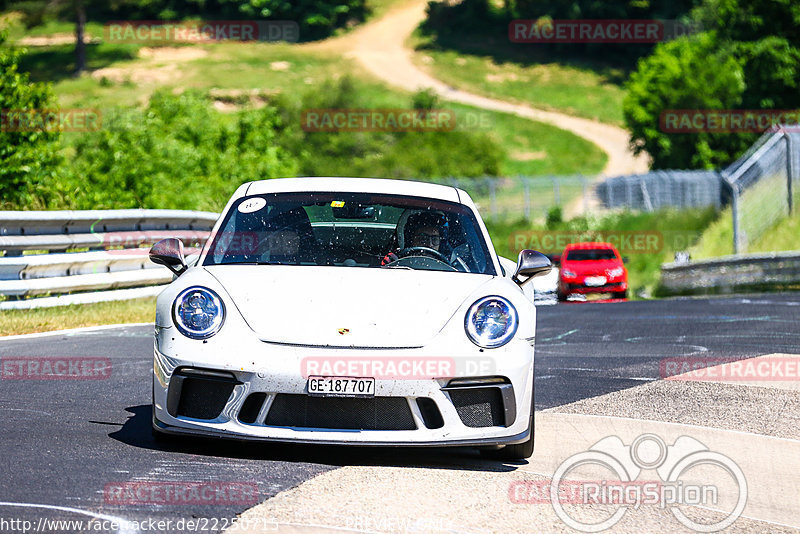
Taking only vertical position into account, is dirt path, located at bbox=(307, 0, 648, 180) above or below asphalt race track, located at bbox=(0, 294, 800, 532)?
below

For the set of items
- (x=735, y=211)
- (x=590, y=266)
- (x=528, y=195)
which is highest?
(x=735, y=211)

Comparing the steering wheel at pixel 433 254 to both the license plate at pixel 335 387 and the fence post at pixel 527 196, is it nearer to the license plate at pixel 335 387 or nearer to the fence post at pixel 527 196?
the license plate at pixel 335 387

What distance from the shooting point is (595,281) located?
977 inches

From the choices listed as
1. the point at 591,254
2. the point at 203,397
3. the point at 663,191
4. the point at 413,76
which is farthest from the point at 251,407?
the point at 413,76

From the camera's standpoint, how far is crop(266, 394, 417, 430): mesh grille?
18.4 ft

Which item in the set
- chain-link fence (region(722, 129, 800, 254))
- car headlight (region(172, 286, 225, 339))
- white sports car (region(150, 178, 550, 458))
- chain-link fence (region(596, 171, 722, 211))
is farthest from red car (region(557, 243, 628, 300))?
car headlight (region(172, 286, 225, 339))

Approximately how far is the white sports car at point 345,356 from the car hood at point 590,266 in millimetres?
18868

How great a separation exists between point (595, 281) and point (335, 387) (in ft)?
64.7

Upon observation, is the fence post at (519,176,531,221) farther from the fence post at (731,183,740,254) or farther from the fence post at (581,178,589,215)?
the fence post at (731,183,740,254)

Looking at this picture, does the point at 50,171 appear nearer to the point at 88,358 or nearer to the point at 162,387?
the point at 88,358

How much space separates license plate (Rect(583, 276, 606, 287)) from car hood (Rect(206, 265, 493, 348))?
18.8 metres

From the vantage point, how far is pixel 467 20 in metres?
117

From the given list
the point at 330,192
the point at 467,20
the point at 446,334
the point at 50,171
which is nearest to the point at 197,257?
the point at 330,192
